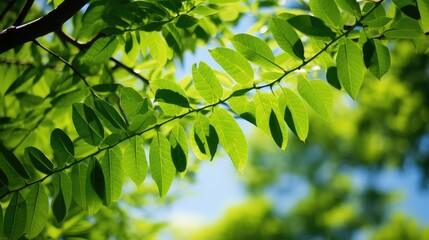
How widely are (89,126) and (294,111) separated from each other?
0.52 m

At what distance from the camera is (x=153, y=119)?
966 millimetres

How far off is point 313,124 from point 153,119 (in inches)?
509

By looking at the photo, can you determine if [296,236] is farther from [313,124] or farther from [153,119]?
[153,119]

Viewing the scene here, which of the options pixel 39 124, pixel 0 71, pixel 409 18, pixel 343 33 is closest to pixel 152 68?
pixel 39 124

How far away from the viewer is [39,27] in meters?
0.90

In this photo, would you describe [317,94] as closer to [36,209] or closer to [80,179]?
[80,179]

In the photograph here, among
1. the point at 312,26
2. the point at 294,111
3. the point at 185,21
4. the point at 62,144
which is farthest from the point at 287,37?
the point at 62,144

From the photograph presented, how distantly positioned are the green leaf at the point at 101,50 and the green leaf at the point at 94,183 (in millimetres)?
283

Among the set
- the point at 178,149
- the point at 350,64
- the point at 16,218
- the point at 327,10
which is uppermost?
the point at 327,10

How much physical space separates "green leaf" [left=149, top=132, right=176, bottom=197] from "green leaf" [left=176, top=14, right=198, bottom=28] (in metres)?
0.31

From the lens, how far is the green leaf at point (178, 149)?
998 millimetres

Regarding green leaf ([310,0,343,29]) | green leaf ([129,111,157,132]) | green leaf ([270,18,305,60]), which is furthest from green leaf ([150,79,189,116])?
green leaf ([310,0,343,29])

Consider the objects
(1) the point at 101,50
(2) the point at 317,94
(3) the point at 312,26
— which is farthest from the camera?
(1) the point at 101,50

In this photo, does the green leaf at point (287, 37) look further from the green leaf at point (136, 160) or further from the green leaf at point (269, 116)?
the green leaf at point (136, 160)
